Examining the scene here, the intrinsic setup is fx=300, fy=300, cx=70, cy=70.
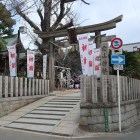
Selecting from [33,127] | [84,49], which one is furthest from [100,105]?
[84,49]

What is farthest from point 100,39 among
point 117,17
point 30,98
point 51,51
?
point 30,98

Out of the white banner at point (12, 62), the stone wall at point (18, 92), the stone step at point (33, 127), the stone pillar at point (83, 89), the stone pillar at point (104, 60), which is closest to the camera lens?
the stone step at point (33, 127)

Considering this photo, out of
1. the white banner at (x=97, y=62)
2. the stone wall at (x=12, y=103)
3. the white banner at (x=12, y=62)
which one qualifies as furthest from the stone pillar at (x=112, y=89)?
the white banner at (x=12, y=62)

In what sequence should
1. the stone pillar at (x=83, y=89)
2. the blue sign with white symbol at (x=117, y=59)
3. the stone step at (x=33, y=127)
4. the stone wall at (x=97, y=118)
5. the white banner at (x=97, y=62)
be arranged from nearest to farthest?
the stone step at (x=33, y=127) → the stone wall at (x=97, y=118) → the stone pillar at (x=83, y=89) → the blue sign with white symbol at (x=117, y=59) → the white banner at (x=97, y=62)

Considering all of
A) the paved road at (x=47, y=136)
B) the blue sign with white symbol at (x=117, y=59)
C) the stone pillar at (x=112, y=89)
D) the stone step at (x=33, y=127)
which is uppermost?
the blue sign with white symbol at (x=117, y=59)

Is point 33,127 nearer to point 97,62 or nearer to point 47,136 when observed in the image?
point 47,136

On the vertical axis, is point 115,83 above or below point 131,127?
above

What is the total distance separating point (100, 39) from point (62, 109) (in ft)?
17.3

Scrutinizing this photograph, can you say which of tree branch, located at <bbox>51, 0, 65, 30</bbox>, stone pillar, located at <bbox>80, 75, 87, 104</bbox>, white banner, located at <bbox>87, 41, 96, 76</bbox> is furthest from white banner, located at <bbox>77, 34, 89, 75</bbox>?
tree branch, located at <bbox>51, 0, 65, 30</bbox>

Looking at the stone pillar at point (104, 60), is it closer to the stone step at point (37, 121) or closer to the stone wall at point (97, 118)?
the stone wall at point (97, 118)

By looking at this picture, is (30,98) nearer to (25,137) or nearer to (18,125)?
(18,125)

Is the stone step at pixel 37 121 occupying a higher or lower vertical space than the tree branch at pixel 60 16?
lower

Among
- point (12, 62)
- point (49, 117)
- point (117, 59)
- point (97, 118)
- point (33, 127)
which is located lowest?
point (33, 127)

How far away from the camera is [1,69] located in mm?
25672
